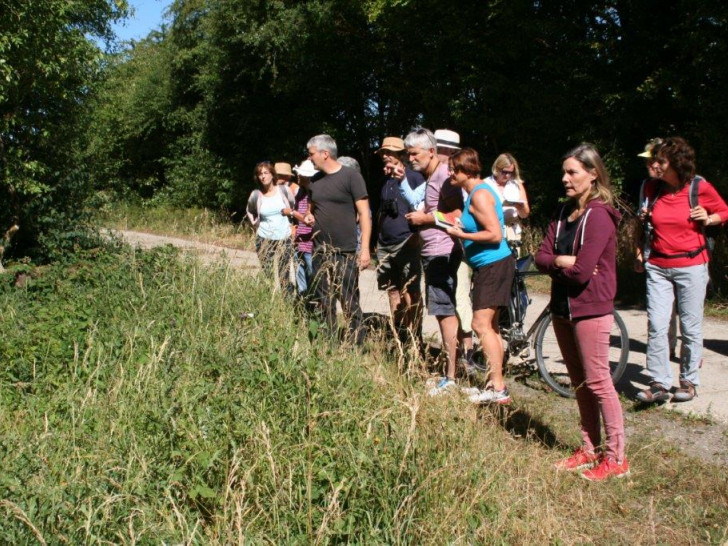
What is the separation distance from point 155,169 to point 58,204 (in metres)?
22.6

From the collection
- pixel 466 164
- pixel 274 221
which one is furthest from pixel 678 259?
pixel 274 221

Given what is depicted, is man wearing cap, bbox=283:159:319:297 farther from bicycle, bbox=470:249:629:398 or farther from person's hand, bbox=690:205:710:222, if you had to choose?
person's hand, bbox=690:205:710:222

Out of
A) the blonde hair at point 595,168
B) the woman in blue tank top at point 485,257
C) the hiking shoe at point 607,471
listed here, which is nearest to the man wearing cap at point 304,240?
the woman in blue tank top at point 485,257

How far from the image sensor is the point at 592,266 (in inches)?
178

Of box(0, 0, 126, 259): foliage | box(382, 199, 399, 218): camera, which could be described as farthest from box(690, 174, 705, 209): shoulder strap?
box(0, 0, 126, 259): foliage

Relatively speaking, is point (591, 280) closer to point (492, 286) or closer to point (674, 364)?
point (492, 286)

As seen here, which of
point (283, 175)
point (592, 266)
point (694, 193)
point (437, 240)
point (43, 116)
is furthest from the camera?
point (43, 116)

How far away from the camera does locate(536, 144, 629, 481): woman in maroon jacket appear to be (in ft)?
14.9

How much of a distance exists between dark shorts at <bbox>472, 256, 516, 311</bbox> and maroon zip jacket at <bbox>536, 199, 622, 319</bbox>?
106 cm

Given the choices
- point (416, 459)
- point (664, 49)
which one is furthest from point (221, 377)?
point (664, 49)

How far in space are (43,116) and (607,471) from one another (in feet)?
39.6

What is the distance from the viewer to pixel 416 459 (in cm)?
380

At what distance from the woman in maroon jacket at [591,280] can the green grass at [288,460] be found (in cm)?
26

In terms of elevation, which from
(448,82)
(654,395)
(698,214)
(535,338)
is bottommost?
(654,395)
